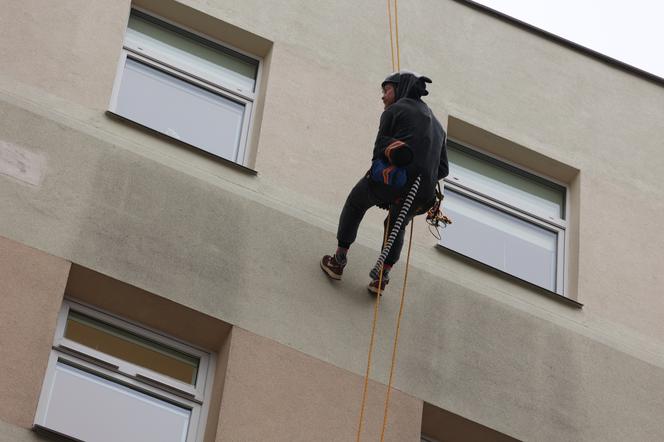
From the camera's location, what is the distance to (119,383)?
32.8 ft

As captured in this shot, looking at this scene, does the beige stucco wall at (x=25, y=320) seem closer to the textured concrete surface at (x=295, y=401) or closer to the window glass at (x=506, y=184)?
the textured concrete surface at (x=295, y=401)

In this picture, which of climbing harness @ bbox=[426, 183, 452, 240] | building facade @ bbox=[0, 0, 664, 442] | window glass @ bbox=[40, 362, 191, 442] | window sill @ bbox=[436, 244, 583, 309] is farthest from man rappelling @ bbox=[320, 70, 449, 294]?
window glass @ bbox=[40, 362, 191, 442]

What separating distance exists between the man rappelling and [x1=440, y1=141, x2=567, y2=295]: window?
129cm

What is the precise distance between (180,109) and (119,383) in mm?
2544

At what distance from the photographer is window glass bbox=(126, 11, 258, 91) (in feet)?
39.7

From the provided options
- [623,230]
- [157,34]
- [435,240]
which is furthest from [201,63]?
[623,230]

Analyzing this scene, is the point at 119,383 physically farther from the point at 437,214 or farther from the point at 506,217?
the point at 506,217

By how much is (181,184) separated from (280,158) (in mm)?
833

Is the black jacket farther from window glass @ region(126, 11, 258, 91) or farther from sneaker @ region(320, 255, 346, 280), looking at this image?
window glass @ region(126, 11, 258, 91)

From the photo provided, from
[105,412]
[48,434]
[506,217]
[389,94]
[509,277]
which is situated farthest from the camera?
[506,217]

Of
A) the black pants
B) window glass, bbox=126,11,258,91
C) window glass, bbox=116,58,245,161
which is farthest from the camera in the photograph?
window glass, bbox=126,11,258,91

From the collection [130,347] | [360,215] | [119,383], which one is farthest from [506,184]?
[119,383]

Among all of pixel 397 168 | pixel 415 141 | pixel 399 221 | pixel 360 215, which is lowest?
pixel 399 221

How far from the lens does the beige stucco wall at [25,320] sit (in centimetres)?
923
